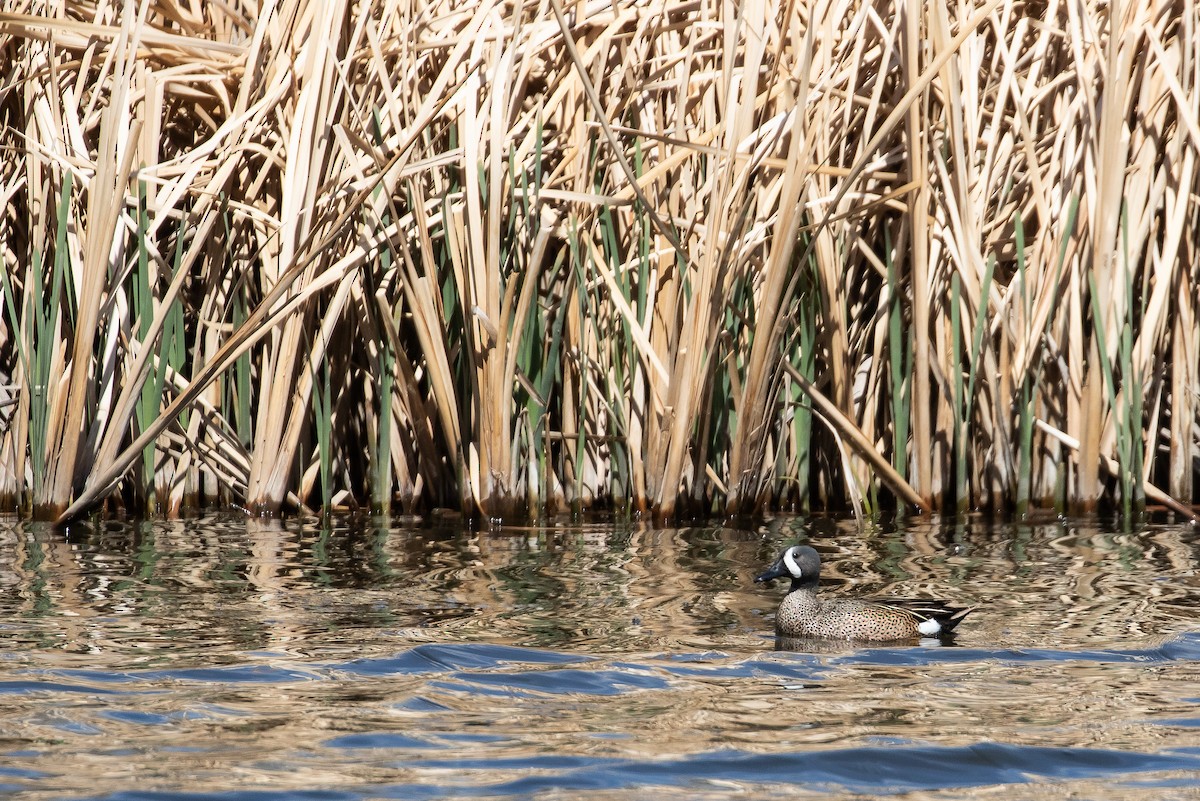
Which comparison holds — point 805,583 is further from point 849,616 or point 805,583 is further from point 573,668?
point 573,668

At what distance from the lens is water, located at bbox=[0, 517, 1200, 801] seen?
3.11m

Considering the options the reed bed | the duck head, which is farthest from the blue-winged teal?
the reed bed

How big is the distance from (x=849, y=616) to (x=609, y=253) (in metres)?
1.98

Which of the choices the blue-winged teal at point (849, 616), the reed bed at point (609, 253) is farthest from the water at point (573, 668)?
the reed bed at point (609, 253)

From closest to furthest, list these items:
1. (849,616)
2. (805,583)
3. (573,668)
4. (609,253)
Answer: (573,668) < (849,616) < (805,583) < (609,253)

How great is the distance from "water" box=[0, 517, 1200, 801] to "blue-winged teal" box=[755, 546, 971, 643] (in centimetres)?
9

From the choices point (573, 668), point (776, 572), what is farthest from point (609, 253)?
point (573, 668)

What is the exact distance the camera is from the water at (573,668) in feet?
10.2

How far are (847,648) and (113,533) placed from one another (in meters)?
2.98

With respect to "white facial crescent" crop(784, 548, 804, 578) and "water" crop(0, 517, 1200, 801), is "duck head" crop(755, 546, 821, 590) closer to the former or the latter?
"white facial crescent" crop(784, 548, 804, 578)

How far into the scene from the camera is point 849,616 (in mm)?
4727

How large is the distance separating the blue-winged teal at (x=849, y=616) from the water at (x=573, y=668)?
9 cm

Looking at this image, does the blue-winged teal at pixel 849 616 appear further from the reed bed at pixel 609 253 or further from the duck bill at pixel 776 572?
the reed bed at pixel 609 253

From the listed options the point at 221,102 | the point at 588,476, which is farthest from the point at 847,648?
the point at 221,102
